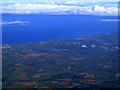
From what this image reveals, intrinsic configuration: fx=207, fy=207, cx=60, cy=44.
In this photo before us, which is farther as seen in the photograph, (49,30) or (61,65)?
(49,30)

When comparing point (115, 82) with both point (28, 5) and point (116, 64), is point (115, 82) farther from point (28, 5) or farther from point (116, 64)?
point (28, 5)

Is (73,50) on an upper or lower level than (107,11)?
lower

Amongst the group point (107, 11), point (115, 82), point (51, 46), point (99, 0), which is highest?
point (99, 0)

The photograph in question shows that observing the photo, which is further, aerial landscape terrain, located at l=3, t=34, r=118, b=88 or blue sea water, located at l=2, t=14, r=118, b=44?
blue sea water, located at l=2, t=14, r=118, b=44

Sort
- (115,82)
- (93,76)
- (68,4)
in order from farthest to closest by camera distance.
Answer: (68,4), (93,76), (115,82)

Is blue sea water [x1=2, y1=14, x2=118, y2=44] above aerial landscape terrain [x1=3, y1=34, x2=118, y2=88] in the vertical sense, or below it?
above

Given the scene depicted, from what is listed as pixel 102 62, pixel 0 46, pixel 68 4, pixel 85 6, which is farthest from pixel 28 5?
pixel 102 62

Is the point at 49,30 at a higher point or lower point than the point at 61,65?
higher

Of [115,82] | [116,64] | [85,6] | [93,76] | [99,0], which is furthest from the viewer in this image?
[99,0]
